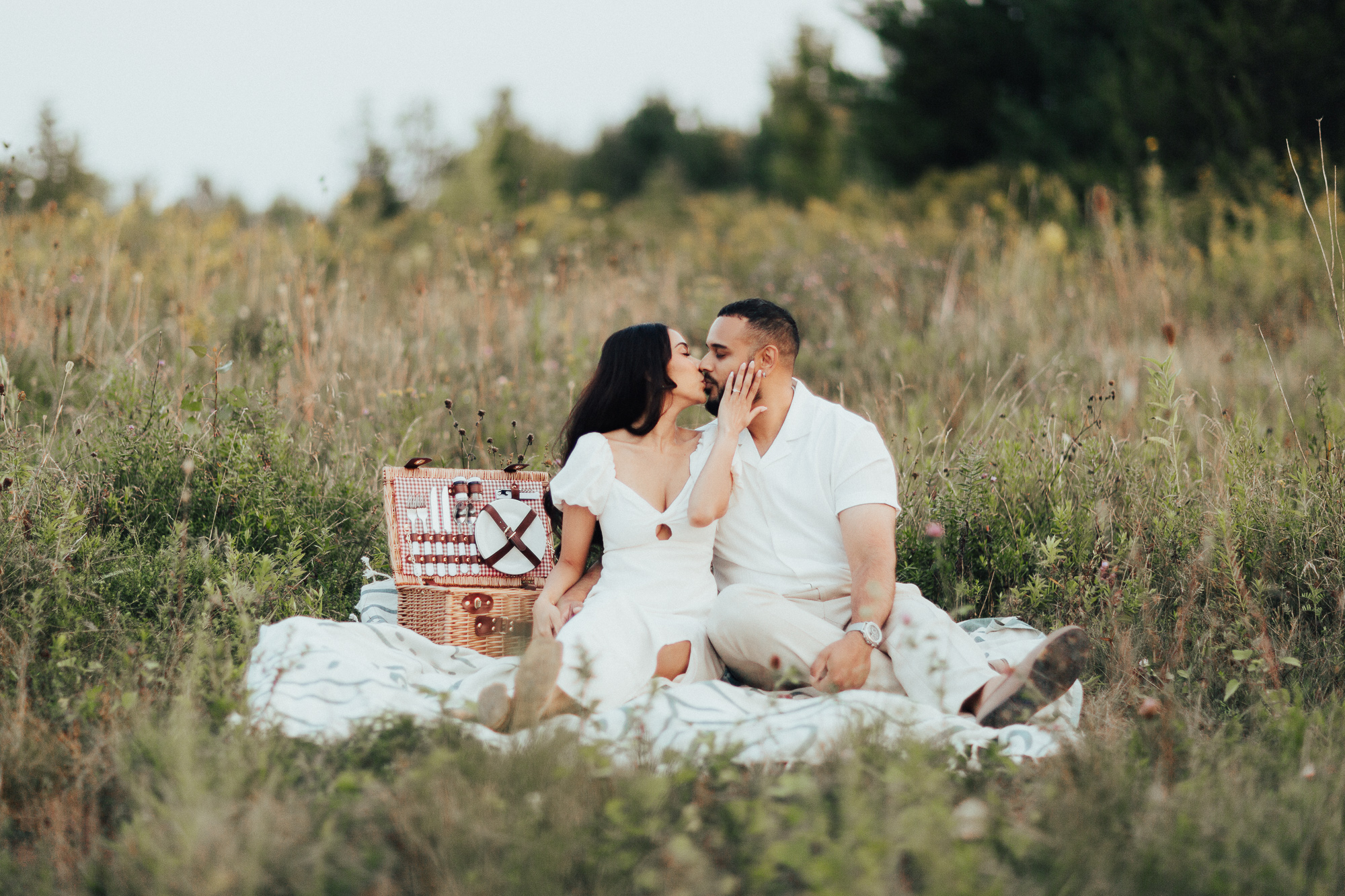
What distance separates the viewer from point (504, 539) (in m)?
3.63

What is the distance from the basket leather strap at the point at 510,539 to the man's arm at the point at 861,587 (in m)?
1.16

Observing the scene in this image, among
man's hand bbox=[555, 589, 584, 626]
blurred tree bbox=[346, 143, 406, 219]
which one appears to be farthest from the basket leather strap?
blurred tree bbox=[346, 143, 406, 219]

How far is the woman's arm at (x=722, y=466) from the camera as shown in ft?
10.1

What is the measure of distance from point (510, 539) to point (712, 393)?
0.93 meters

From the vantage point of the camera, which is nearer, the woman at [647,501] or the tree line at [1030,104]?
the woman at [647,501]

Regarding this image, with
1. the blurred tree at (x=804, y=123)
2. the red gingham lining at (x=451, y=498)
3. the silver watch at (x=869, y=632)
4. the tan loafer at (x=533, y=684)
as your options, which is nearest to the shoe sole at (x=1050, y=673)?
the silver watch at (x=869, y=632)

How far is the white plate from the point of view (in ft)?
11.8

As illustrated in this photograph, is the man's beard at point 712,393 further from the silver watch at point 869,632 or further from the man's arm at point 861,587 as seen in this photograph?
the silver watch at point 869,632

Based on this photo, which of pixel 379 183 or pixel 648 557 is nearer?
pixel 648 557

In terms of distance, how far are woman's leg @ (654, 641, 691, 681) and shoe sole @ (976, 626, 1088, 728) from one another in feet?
3.13

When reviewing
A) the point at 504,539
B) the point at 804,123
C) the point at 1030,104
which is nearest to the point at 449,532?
the point at 504,539

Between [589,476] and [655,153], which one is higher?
[655,153]

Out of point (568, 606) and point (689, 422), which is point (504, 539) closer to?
point (568, 606)

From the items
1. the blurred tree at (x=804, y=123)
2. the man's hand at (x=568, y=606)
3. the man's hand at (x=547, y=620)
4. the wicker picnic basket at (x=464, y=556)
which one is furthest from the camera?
the blurred tree at (x=804, y=123)
